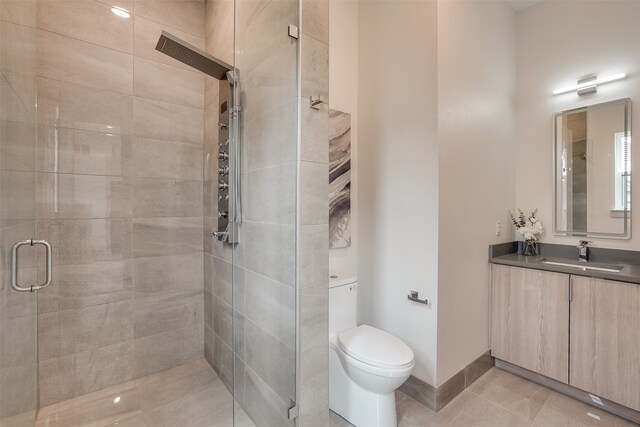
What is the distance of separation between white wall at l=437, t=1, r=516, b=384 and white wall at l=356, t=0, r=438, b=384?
0.21ft

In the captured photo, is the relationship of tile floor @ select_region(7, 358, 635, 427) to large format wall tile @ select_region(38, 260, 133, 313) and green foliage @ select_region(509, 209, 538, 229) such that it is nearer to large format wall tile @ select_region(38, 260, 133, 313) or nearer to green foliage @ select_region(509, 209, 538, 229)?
large format wall tile @ select_region(38, 260, 133, 313)

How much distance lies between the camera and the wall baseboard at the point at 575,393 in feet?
5.65

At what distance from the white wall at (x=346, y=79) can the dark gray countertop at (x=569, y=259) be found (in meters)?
1.13

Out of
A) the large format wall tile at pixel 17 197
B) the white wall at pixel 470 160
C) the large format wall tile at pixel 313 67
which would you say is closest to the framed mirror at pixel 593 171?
the white wall at pixel 470 160

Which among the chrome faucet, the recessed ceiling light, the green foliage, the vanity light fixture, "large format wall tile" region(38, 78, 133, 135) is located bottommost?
the chrome faucet

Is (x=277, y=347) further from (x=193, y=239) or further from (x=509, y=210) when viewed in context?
(x=509, y=210)

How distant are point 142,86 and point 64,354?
173 cm

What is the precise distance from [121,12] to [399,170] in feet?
6.81

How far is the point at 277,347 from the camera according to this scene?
4.85ft

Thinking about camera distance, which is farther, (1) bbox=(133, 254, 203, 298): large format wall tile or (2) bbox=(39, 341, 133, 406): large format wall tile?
(1) bbox=(133, 254, 203, 298): large format wall tile

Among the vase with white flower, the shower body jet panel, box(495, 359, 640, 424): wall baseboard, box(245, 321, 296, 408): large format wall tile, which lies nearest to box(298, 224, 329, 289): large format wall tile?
box(245, 321, 296, 408): large format wall tile

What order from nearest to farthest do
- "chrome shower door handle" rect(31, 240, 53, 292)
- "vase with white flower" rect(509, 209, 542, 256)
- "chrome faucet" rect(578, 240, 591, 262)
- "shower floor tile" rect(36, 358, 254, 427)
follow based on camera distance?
"chrome shower door handle" rect(31, 240, 53, 292) < "shower floor tile" rect(36, 358, 254, 427) < "chrome faucet" rect(578, 240, 591, 262) < "vase with white flower" rect(509, 209, 542, 256)

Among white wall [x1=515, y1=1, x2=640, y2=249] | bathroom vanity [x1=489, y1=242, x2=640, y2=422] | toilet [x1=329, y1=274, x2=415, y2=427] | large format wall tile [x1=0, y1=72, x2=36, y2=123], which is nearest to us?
large format wall tile [x1=0, y1=72, x2=36, y2=123]

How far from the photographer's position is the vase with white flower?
245cm
